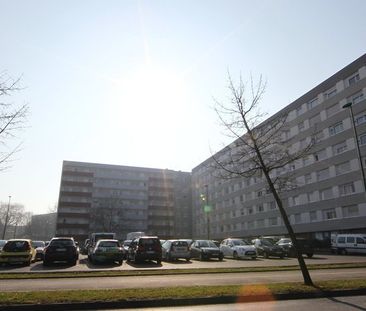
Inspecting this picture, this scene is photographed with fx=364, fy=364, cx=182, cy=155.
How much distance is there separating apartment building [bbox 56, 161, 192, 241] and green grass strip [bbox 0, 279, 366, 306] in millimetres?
71765

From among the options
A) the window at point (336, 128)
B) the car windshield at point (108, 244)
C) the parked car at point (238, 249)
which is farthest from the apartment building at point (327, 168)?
the car windshield at point (108, 244)

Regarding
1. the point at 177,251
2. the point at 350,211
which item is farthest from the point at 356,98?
the point at 177,251

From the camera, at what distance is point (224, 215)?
254ft

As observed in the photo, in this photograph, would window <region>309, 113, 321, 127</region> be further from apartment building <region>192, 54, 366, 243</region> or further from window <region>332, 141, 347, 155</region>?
window <region>332, 141, 347, 155</region>

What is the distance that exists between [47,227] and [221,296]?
4911 inches

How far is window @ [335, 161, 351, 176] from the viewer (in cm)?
4353

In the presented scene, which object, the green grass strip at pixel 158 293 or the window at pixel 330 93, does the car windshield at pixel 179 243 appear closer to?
the green grass strip at pixel 158 293

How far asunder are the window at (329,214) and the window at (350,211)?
167 centimetres

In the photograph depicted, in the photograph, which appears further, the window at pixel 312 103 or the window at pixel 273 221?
the window at pixel 273 221

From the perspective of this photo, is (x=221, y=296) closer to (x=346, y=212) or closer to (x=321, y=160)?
(x=346, y=212)

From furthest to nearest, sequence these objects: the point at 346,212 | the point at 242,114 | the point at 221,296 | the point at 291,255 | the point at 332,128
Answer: the point at 332,128 < the point at 346,212 < the point at 291,255 < the point at 242,114 < the point at 221,296

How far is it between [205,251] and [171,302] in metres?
18.6

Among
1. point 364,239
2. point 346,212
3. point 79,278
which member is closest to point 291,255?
point 364,239

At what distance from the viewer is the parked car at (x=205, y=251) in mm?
26969
